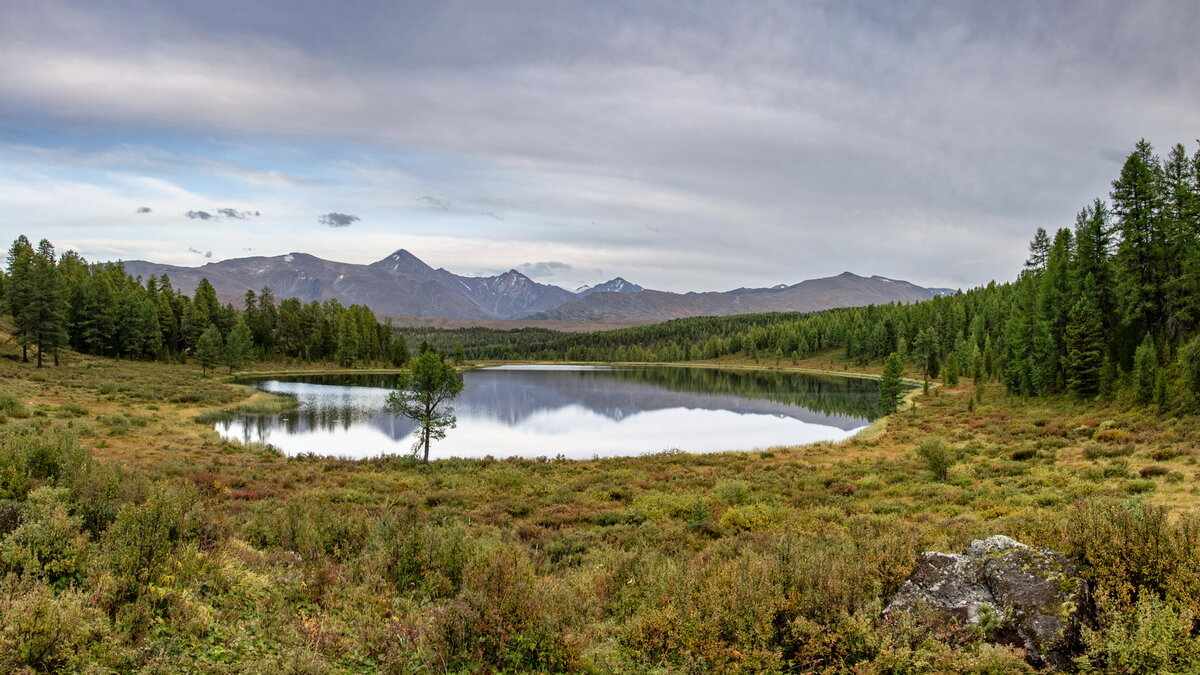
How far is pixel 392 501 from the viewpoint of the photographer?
17438 millimetres

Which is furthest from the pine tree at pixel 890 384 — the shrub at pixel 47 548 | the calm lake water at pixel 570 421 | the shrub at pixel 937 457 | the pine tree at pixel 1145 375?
the shrub at pixel 47 548

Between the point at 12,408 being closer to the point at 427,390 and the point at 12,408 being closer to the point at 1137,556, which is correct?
the point at 427,390

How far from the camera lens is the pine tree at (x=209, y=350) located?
8419cm

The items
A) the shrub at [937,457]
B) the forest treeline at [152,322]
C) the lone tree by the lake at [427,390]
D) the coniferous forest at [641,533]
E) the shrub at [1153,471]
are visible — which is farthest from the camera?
the forest treeline at [152,322]

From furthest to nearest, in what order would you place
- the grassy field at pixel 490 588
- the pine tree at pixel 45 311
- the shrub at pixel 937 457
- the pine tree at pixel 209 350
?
1. the pine tree at pixel 209 350
2. the pine tree at pixel 45 311
3. the shrub at pixel 937 457
4. the grassy field at pixel 490 588

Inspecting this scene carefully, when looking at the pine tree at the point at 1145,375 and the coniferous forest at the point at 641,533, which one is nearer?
the coniferous forest at the point at 641,533

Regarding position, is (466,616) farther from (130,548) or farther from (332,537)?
(332,537)

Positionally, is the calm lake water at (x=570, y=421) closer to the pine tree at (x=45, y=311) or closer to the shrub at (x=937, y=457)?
the shrub at (x=937, y=457)

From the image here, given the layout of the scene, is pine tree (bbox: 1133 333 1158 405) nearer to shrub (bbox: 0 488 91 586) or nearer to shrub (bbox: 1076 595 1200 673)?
shrub (bbox: 1076 595 1200 673)

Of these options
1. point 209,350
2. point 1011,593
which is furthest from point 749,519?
point 209,350

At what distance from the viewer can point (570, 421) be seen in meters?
56.0

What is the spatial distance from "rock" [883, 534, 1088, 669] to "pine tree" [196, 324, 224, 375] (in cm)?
9951

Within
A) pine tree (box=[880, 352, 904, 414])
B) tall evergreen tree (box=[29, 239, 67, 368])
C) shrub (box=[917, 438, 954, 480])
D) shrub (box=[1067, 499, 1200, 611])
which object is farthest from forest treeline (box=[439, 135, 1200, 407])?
tall evergreen tree (box=[29, 239, 67, 368])

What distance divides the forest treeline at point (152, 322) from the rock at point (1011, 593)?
83.0 meters
